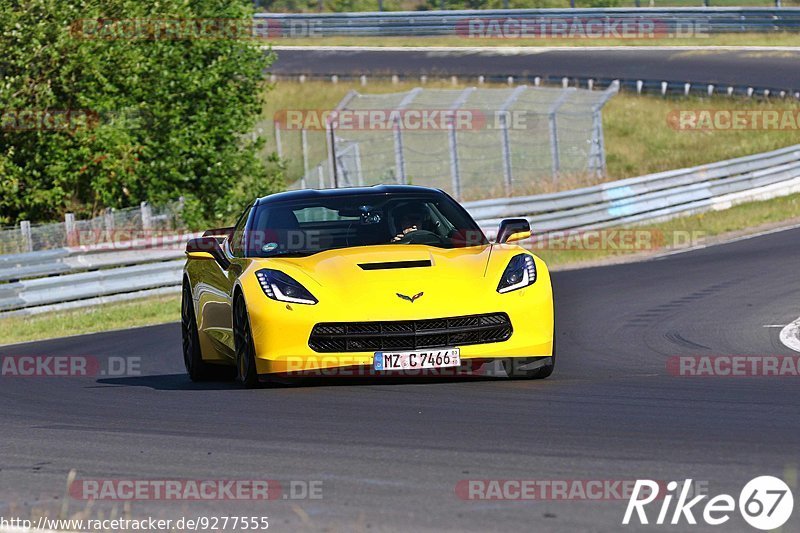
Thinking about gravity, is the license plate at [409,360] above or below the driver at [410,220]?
below

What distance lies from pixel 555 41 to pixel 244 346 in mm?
47223

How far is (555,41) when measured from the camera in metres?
55.3

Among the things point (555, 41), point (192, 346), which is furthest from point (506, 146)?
point (555, 41)

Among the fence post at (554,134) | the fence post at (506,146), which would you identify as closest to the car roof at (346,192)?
the fence post at (506,146)

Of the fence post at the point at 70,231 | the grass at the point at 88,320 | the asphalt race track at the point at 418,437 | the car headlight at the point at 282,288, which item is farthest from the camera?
the fence post at the point at 70,231

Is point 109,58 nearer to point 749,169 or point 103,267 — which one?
point 103,267

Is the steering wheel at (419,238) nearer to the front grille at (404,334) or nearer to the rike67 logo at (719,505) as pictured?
the front grille at (404,334)

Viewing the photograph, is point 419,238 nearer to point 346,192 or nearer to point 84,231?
point 346,192

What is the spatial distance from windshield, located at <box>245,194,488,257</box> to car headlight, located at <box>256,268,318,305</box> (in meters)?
0.50

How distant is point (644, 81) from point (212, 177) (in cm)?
2111

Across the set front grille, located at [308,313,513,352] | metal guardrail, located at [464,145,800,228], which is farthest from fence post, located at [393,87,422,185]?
front grille, located at [308,313,513,352]

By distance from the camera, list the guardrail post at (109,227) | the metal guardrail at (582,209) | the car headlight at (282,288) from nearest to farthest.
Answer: the car headlight at (282,288) → the metal guardrail at (582,209) → the guardrail post at (109,227)

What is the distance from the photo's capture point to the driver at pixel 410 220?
10.1 meters

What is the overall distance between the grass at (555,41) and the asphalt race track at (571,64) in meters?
1.20
